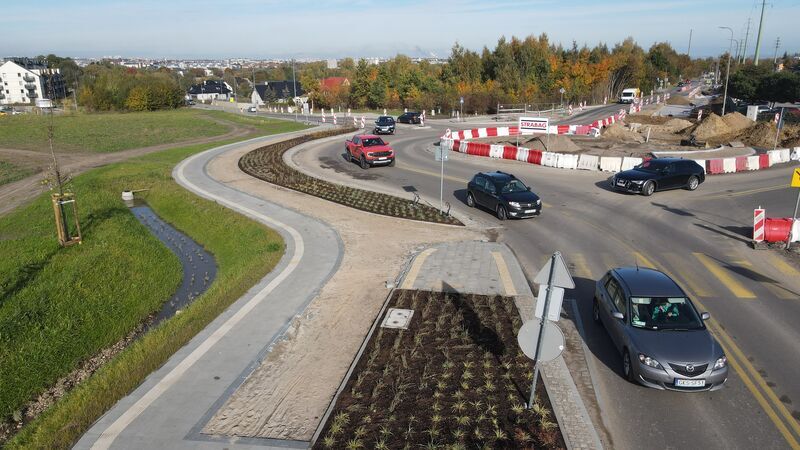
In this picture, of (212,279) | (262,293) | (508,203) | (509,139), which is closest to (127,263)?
(212,279)

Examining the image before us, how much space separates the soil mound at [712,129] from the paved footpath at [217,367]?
3448cm

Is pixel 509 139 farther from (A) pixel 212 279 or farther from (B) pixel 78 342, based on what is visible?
(B) pixel 78 342

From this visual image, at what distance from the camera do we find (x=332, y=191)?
24219 mm

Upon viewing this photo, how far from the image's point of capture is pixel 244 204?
73.3 ft

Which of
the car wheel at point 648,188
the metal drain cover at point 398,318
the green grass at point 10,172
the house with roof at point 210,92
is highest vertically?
the house with roof at point 210,92

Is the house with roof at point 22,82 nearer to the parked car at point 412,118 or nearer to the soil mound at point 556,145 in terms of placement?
the parked car at point 412,118

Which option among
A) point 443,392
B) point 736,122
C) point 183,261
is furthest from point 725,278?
point 736,122

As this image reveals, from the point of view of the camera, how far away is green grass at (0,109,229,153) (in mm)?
44125

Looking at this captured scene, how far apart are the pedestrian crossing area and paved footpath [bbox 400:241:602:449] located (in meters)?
1.84

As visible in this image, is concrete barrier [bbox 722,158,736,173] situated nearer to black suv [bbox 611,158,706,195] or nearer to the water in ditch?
black suv [bbox 611,158,706,195]

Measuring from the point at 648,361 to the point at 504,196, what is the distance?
1102 centimetres

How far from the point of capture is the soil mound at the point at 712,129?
128 feet

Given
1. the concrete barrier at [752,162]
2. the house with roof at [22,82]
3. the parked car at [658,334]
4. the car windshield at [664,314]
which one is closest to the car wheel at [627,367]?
the parked car at [658,334]

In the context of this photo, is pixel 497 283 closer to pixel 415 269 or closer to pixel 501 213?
pixel 415 269
